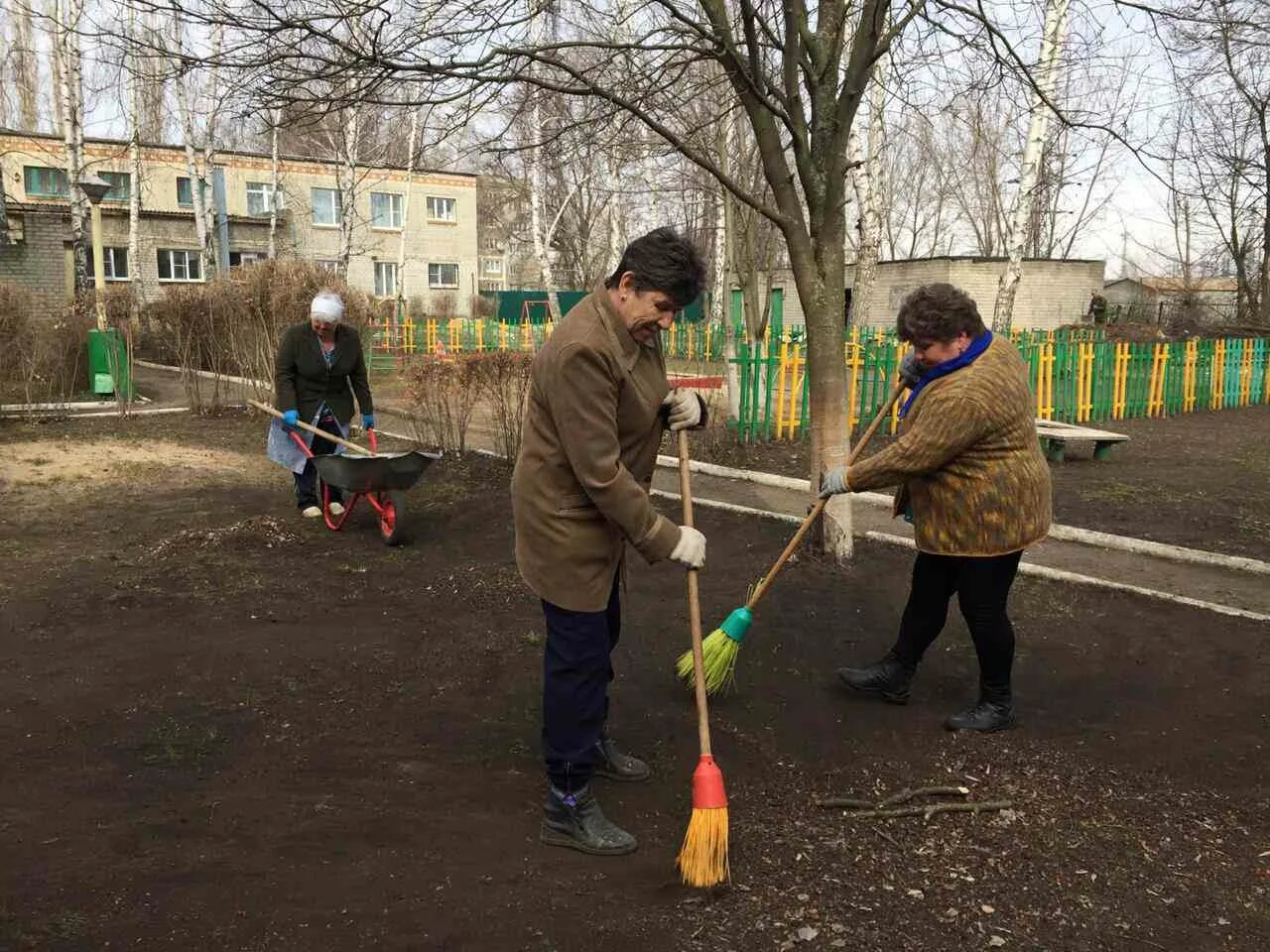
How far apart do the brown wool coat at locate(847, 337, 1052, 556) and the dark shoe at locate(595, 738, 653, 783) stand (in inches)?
47.4

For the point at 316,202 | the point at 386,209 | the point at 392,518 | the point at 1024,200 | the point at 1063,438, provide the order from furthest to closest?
the point at 386,209 < the point at 316,202 < the point at 1024,200 < the point at 1063,438 < the point at 392,518

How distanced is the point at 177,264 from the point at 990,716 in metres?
34.1

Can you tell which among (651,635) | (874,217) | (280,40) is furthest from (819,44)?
(874,217)

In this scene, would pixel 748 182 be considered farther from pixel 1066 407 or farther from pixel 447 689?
pixel 447 689

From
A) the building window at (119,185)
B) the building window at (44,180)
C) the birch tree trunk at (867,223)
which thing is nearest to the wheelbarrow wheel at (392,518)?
the birch tree trunk at (867,223)

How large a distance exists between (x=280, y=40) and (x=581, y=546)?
301cm

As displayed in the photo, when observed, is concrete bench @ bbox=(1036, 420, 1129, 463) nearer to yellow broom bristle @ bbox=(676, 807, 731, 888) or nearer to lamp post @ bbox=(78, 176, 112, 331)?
yellow broom bristle @ bbox=(676, 807, 731, 888)

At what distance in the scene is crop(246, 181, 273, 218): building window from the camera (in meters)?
35.0

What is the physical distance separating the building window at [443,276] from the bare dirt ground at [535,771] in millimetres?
34618

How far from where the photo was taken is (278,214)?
108ft

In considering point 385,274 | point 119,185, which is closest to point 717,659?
point 119,185

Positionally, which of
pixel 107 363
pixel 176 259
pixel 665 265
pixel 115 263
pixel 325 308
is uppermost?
pixel 176 259

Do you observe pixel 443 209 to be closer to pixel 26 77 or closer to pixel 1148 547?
pixel 26 77

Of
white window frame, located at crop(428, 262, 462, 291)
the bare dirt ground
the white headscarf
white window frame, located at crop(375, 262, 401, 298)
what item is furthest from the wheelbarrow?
white window frame, located at crop(428, 262, 462, 291)
